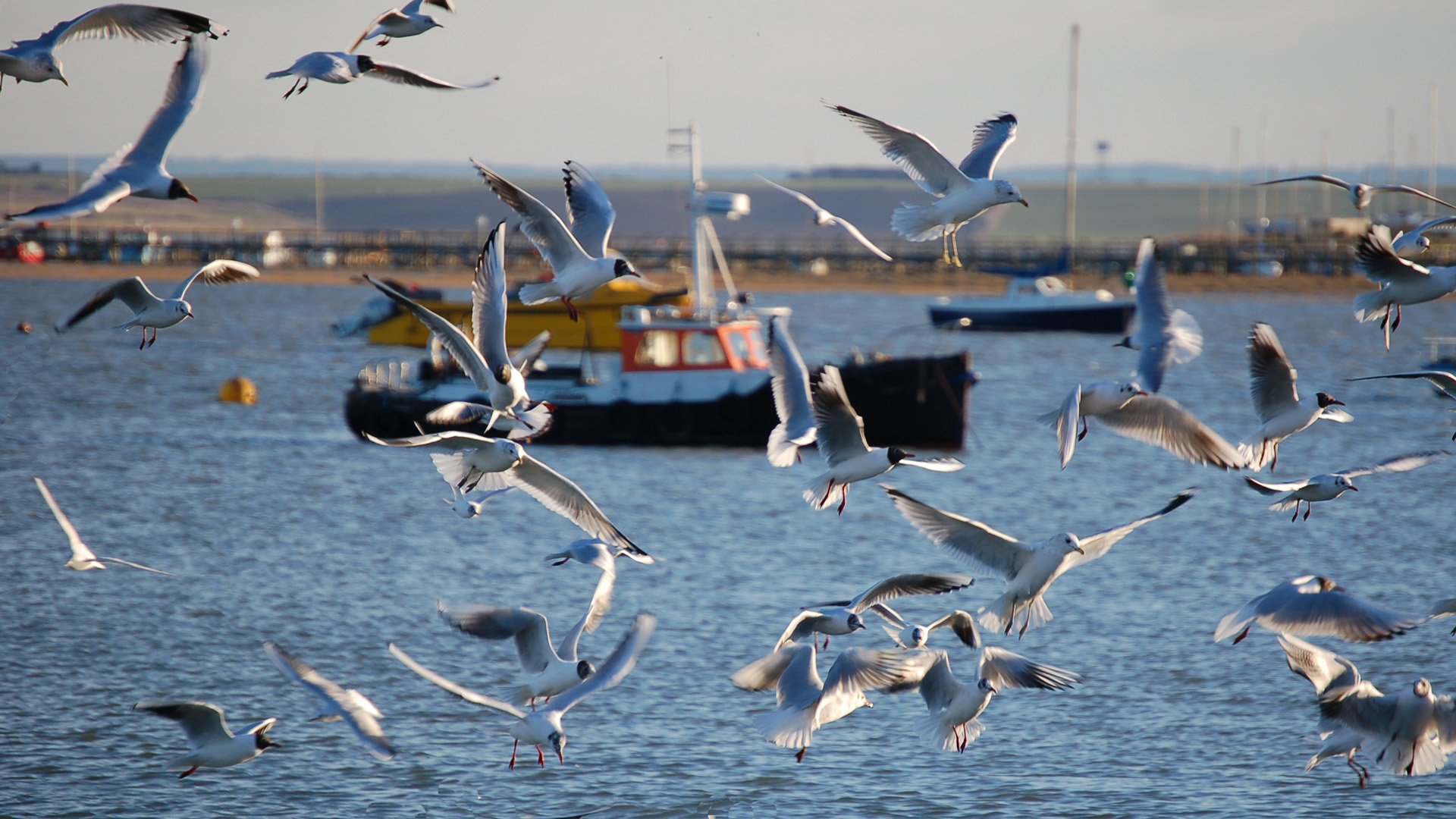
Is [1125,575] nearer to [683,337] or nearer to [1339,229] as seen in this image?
[683,337]

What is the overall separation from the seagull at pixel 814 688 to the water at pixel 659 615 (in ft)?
8.29

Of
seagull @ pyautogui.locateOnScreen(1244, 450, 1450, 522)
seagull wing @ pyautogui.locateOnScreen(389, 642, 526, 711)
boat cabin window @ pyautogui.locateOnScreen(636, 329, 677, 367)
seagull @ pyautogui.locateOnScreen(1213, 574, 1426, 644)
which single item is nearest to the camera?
seagull wing @ pyautogui.locateOnScreen(389, 642, 526, 711)

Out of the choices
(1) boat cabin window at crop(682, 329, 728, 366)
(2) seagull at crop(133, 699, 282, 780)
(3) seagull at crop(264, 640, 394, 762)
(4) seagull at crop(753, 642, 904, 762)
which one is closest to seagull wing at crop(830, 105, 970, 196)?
(4) seagull at crop(753, 642, 904, 762)

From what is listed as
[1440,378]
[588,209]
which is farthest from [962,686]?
[588,209]

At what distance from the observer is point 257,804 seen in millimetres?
10992

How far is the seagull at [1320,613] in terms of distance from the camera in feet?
27.2

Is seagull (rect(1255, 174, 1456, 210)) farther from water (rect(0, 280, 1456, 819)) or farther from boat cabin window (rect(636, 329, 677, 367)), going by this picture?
boat cabin window (rect(636, 329, 677, 367))

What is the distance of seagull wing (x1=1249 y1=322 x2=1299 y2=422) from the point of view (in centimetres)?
823

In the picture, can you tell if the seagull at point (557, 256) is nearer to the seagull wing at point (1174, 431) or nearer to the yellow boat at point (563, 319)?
the seagull wing at point (1174, 431)

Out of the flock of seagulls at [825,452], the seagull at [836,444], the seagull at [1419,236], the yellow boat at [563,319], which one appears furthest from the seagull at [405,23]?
the yellow boat at [563,319]

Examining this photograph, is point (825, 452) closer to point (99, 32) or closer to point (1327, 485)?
point (1327, 485)

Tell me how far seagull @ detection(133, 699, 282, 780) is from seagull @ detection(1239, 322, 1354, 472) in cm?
573

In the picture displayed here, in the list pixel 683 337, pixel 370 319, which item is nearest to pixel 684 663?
pixel 683 337

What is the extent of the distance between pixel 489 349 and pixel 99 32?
2.58 meters
